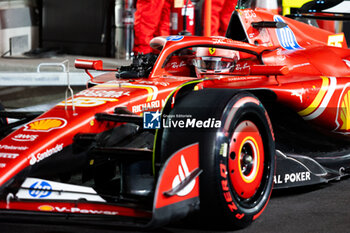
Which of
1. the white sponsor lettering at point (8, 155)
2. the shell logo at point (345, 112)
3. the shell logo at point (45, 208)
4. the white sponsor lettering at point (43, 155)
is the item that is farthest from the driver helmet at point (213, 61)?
the shell logo at point (45, 208)

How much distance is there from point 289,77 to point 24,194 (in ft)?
6.64

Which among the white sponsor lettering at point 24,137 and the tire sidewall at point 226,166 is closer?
the tire sidewall at point 226,166

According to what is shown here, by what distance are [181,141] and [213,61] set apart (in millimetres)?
1451

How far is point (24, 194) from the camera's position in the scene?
10.4ft

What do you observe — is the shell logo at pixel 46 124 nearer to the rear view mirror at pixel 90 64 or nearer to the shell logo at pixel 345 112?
the rear view mirror at pixel 90 64

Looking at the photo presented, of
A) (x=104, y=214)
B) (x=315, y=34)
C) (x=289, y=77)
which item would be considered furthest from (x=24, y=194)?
(x=315, y=34)

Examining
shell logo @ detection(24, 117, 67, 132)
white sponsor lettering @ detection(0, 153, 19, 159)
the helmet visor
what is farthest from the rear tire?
the helmet visor

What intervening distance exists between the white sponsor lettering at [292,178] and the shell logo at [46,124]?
134cm

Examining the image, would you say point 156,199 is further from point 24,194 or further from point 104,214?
point 24,194

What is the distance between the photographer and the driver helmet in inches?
177

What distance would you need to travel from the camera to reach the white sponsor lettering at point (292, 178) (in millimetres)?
3969

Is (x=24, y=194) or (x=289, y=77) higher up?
(x=289, y=77)

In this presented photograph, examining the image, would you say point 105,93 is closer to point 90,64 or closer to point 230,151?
point 90,64

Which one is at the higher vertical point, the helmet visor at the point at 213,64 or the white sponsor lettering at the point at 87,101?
the helmet visor at the point at 213,64
